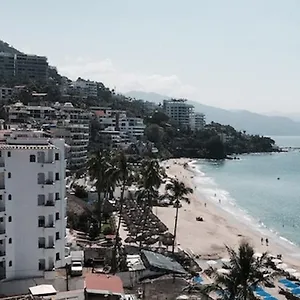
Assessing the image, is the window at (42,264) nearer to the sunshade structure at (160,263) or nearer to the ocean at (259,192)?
the sunshade structure at (160,263)

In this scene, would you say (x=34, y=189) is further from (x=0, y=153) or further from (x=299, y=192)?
(x=299, y=192)

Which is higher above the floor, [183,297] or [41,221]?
[41,221]

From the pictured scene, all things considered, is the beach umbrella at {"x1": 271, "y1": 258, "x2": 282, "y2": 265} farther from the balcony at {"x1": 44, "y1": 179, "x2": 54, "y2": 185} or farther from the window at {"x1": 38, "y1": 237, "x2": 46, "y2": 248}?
the balcony at {"x1": 44, "y1": 179, "x2": 54, "y2": 185}

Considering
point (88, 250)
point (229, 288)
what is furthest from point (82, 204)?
point (229, 288)

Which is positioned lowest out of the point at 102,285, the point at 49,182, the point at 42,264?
the point at 42,264

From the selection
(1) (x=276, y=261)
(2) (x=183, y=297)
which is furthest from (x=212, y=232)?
(2) (x=183, y=297)

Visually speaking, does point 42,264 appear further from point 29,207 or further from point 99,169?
point 99,169

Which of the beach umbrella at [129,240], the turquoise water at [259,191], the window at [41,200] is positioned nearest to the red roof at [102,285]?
the window at [41,200]

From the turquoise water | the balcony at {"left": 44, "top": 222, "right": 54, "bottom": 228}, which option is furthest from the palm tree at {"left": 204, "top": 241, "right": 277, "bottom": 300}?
the turquoise water
